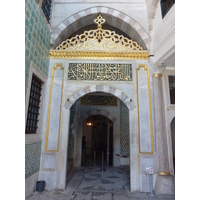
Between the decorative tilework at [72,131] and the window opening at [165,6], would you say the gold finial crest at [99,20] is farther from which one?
the decorative tilework at [72,131]

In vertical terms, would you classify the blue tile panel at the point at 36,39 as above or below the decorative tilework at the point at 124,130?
above

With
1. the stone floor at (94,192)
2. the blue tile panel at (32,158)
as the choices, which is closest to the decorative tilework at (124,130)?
the stone floor at (94,192)

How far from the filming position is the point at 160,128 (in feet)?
8.38

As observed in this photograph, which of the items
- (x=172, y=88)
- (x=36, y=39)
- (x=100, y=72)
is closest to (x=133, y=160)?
(x=172, y=88)

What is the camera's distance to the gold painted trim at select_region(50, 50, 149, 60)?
288 centimetres

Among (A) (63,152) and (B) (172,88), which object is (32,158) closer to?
(A) (63,152)

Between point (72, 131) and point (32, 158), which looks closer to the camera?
point (32, 158)

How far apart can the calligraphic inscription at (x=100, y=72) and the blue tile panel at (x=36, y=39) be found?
0.53m

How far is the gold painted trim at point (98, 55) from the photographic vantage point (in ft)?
9.44

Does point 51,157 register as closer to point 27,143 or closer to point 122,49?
point 27,143

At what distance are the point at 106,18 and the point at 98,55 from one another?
1003mm

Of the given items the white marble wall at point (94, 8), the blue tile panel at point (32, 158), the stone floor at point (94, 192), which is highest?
the white marble wall at point (94, 8)

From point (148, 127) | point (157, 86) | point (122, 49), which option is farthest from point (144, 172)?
point (122, 49)

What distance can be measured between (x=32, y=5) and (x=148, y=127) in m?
2.72
